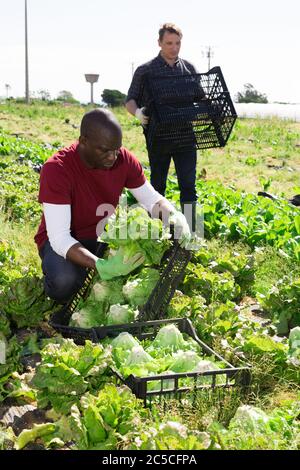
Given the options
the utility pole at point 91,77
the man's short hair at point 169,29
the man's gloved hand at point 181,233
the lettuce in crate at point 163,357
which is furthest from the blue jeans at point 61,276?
the utility pole at point 91,77

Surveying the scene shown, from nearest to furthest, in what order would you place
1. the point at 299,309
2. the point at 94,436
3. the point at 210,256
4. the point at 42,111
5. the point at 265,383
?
the point at 94,436
the point at 265,383
the point at 299,309
the point at 210,256
the point at 42,111

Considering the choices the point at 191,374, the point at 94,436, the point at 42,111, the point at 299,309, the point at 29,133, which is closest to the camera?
the point at 94,436

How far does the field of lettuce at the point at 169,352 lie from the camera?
117 inches

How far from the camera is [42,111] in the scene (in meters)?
24.3

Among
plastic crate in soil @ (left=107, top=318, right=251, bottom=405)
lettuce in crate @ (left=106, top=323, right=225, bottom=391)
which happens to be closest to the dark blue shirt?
lettuce in crate @ (left=106, top=323, right=225, bottom=391)

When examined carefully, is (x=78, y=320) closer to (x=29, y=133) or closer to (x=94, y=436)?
(x=94, y=436)

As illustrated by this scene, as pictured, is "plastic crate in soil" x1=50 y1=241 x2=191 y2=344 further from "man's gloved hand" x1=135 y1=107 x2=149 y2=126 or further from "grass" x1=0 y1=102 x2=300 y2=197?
"grass" x1=0 y1=102 x2=300 y2=197

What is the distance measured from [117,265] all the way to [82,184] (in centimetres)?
71

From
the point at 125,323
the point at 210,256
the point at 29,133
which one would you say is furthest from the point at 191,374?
the point at 29,133

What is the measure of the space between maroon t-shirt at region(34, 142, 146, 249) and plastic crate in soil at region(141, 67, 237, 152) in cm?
154

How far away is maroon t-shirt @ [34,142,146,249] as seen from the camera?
4.21m

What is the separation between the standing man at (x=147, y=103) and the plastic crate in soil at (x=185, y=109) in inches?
2.8

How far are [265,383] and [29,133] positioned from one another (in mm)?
14641

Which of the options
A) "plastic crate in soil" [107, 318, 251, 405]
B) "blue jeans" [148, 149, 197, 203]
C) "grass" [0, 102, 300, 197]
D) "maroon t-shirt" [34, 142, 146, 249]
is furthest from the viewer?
"grass" [0, 102, 300, 197]
